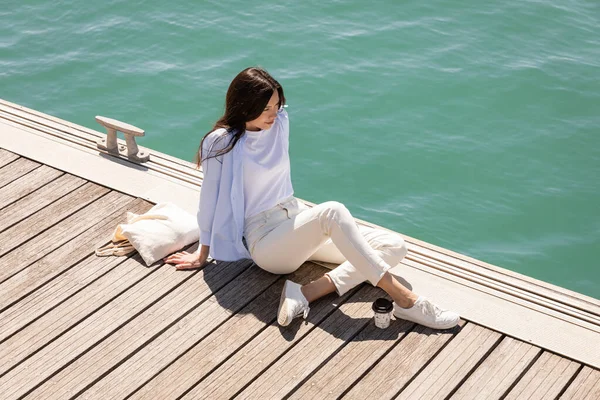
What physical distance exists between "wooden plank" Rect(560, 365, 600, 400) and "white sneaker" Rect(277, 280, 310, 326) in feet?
4.50

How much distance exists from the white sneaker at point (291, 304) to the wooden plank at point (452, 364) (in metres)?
0.71

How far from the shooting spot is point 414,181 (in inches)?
320

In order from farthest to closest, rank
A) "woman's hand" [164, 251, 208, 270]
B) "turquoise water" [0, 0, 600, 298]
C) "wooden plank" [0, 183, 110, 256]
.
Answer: "turquoise water" [0, 0, 600, 298] < "wooden plank" [0, 183, 110, 256] < "woman's hand" [164, 251, 208, 270]

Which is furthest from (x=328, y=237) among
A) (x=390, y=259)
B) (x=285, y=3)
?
(x=285, y=3)

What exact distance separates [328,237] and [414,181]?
3.44 m

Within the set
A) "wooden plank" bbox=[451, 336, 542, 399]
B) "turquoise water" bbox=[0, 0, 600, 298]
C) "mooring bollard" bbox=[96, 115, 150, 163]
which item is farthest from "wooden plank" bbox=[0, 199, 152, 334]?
"turquoise water" bbox=[0, 0, 600, 298]

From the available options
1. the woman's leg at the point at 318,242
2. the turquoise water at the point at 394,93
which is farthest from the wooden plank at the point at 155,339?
the turquoise water at the point at 394,93

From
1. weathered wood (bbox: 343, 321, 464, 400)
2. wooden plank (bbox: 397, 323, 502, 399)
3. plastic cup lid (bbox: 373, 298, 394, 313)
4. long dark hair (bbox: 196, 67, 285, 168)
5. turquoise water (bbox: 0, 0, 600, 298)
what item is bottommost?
turquoise water (bbox: 0, 0, 600, 298)

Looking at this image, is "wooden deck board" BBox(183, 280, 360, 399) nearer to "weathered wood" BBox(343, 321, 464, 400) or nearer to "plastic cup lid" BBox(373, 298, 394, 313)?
"plastic cup lid" BBox(373, 298, 394, 313)

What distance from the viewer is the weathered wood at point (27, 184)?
5824 mm

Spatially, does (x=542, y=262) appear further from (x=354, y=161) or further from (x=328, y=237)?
(x=328, y=237)

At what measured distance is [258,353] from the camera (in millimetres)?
4578

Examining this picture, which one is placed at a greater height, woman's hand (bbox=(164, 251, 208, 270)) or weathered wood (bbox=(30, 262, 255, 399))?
woman's hand (bbox=(164, 251, 208, 270))

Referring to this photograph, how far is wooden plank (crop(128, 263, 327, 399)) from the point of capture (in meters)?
4.38
